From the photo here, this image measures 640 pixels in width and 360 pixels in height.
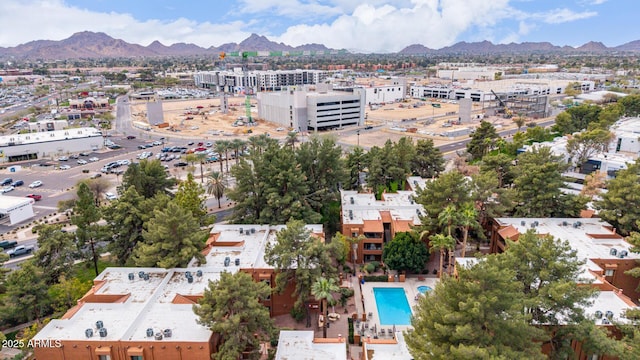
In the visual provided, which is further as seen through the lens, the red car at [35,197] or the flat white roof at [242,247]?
the red car at [35,197]

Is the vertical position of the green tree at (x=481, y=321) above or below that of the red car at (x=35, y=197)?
above

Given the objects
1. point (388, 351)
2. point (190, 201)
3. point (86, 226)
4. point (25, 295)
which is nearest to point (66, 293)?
point (25, 295)

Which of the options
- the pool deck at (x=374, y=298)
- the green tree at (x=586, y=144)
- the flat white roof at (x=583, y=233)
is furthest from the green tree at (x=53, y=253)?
the green tree at (x=586, y=144)

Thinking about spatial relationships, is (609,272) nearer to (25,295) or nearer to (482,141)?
(482,141)

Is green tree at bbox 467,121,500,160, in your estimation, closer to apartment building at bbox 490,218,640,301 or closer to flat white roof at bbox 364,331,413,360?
apartment building at bbox 490,218,640,301

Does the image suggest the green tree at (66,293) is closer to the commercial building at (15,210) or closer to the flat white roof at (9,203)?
the commercial building at (15,210)

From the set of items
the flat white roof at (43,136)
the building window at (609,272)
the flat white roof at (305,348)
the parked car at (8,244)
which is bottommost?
the parked car at (8,244)

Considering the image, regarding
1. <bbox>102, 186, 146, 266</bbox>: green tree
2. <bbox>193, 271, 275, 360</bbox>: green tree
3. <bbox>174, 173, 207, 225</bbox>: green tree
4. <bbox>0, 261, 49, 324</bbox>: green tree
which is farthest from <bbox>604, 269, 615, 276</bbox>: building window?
<bbox>0, 261, 49, 324</bbox>: green tree
